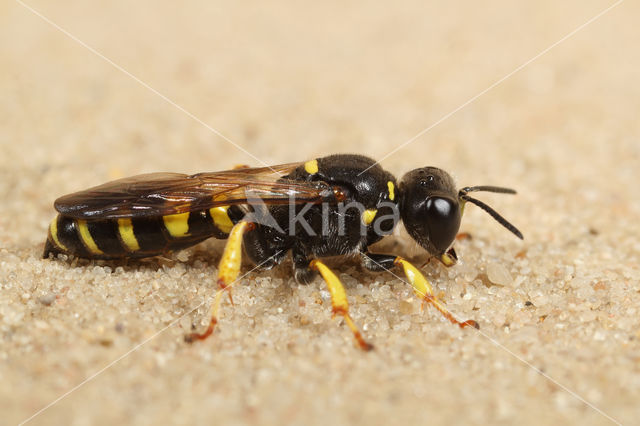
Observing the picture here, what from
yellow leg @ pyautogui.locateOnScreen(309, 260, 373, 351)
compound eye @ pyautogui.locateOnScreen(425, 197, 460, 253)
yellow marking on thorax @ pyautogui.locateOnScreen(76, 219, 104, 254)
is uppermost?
yellow marking on thorax @ pyautogui.locateOnScreen(76, 219, 104, 254)

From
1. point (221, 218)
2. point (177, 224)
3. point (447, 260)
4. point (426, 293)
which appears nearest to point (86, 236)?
Answer: point (177, 224)

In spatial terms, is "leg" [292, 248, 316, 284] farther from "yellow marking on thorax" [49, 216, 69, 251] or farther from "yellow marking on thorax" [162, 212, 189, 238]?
"yellow marking on thorax" [49, 216, 69, 251]

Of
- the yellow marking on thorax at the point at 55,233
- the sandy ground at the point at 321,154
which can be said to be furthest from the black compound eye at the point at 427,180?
the yellow marking on thorax at the point at 55,233

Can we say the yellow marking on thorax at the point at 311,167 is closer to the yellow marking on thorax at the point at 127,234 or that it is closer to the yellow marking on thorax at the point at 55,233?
the yellow marking on thorax at the point at 127,234

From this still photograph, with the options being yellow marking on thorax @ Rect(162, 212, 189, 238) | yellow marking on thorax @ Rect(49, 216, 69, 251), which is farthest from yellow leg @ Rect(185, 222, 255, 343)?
yellow marking on thorax @ Rect(49, 216, 69, 251)

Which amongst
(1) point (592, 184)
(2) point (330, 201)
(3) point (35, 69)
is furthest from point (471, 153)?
(3) point (35, 69)

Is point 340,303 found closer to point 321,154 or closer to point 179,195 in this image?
point 179,195
